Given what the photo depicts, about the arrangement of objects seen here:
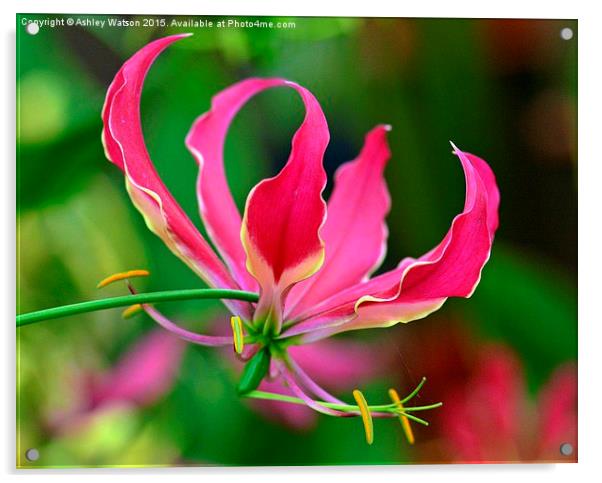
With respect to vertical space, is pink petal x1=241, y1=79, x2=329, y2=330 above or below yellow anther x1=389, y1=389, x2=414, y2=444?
above

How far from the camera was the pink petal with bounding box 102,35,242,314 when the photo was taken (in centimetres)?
123

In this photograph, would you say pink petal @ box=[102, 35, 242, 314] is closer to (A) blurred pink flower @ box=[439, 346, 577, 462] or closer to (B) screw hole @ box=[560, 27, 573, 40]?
(A) blurred pink flower @ box=[439, 346, 577, 462]

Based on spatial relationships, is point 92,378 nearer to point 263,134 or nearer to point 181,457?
point 181,457

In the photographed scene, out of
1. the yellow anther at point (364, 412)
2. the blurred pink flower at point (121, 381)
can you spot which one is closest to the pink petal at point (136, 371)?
the blurred pink flower at point (121, 381)

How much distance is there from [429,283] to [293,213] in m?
0.25

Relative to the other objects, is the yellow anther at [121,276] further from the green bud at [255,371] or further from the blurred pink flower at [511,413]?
the blurred pink flower at [511,413]

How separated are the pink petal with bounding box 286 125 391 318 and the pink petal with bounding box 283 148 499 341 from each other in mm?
39

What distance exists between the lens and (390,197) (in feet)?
4.81

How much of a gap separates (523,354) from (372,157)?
48 cm

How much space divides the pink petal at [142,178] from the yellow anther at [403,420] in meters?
0.39

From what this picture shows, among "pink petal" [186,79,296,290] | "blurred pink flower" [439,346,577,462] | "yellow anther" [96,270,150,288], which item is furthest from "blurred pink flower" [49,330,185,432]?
"blurred pink flower" [439,346,577,462]

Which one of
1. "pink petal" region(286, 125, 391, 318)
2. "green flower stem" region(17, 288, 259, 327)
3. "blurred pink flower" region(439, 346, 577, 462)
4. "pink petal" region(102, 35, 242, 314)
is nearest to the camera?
"green flower stem" region(17, 288, 259, 327)

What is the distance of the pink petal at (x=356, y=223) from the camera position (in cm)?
135

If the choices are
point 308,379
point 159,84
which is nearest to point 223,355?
point 308,379
